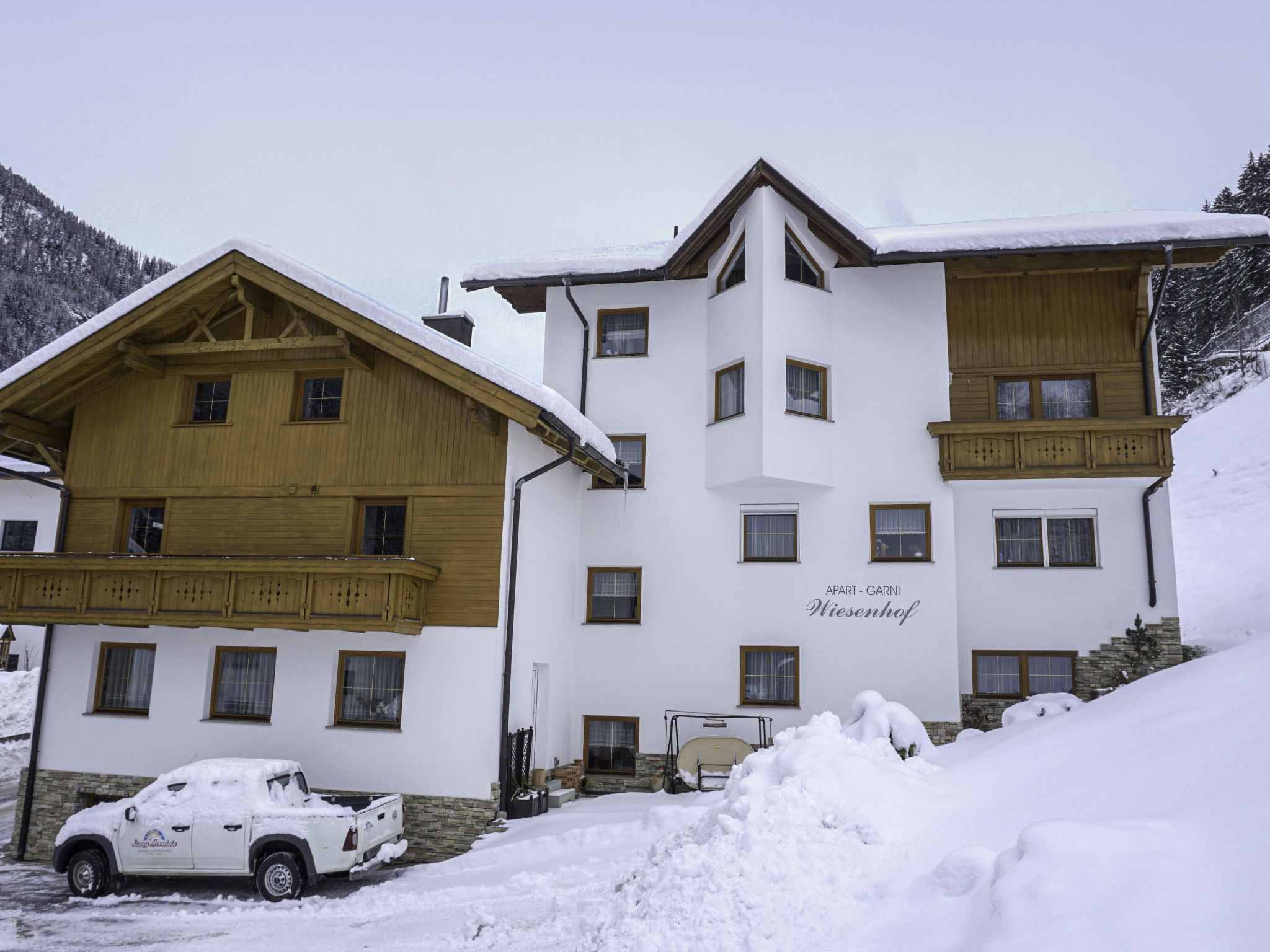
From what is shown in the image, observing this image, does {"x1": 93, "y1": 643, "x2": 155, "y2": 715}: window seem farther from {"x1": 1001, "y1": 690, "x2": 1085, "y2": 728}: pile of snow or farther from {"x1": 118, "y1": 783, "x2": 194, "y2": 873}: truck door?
{"x1": 1001, "y1": 690, "x2": 1085, "y2": 728}: pile of snow

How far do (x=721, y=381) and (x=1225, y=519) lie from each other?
942 inches

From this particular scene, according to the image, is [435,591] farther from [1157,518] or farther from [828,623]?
[1157,518]

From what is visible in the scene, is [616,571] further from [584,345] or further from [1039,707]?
[1039,707]

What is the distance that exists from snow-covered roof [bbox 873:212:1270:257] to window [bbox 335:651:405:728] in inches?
465

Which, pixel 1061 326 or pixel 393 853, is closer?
pixel 393 853

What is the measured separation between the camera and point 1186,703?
7.59 meters

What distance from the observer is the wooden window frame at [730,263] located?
18656mm

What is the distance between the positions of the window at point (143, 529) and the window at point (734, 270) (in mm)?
11626

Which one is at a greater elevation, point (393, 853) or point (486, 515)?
point (486, 515)

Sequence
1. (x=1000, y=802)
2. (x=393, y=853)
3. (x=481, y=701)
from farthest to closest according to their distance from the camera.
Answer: (x=481, y=701) → (x=393, y=853) → (x=1000, y=802)

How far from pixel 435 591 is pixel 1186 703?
1083cm

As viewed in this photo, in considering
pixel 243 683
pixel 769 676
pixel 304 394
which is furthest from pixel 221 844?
pixel 769 676

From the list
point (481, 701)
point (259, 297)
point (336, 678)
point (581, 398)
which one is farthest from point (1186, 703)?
point (259, 297)

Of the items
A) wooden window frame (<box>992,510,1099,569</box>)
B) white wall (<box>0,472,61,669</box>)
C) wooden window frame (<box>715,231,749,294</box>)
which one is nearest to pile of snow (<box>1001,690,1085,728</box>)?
wooden window frame (<box>992,510,1099,569</box>)
